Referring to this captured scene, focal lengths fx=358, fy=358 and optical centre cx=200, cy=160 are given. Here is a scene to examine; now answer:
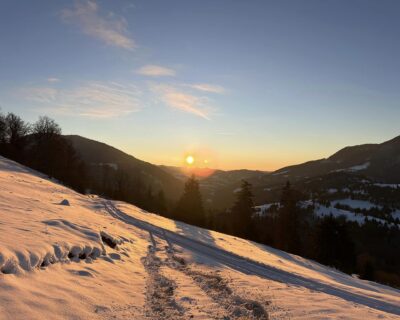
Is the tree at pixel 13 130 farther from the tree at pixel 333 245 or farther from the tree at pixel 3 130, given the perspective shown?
the tree at pixel 333 245

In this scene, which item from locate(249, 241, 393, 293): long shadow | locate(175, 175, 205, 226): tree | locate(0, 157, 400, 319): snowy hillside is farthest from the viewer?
locate(175, 175, 205, 226): tree

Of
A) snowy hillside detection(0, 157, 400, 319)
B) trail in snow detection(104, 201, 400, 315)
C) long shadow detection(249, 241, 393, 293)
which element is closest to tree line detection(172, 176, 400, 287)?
long shadow detection(249, 241, 393, 293)

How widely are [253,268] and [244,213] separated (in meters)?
41.5

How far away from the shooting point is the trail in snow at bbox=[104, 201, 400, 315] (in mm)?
16561

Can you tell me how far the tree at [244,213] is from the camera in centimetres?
6153

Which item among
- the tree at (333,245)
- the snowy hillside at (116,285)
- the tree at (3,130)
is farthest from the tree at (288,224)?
the tree at (3,130)

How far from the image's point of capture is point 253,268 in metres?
21.9

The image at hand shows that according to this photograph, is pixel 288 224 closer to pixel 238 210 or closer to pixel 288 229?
pixel 288 229

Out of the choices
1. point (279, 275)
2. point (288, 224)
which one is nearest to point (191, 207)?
point (288, 224)

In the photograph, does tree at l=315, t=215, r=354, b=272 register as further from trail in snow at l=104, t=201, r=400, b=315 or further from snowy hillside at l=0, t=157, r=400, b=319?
snowy hillside at l=0, t=157, r=400, b=319

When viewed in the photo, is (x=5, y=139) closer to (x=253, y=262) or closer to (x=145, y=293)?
(x=253, y=262)

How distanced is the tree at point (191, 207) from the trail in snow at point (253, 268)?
112ft

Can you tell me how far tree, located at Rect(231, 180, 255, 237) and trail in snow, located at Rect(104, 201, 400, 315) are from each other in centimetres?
3215

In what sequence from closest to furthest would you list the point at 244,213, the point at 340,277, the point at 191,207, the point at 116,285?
the point at 116,285
the point at 340,277
the point at 244,213
the point at 191,207
